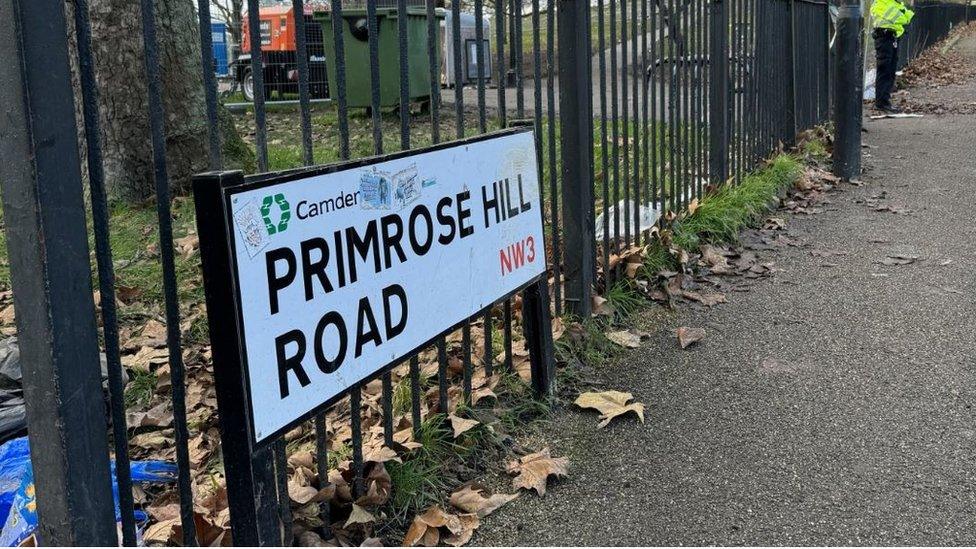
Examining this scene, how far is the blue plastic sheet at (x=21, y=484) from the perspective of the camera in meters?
2.78

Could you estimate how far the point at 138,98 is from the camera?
22.1 ft

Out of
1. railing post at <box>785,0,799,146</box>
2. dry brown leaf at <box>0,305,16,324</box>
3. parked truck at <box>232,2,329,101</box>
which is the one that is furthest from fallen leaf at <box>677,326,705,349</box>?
parked truck at <box>232,2,329,101</box>

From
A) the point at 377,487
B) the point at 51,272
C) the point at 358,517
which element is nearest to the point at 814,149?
→ the point at 377,487

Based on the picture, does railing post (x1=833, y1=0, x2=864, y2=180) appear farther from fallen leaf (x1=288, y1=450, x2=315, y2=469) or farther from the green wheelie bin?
fallen leaf (x1=288, y1=450, x2=315, y2=469)

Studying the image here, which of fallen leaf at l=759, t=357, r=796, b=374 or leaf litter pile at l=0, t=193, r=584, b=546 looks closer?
leaf litter pile at l=0, t=193, r=584, b=546

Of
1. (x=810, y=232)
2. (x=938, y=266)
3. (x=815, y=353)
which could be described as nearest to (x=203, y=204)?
(x=815, y=353)

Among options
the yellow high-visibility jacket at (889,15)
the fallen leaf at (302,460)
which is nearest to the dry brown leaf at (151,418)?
the fallen leaf at (302,460)

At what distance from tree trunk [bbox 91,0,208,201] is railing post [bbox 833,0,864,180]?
5.52 m

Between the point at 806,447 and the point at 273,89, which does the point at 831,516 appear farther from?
the point at 273,89

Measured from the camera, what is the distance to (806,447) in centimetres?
361

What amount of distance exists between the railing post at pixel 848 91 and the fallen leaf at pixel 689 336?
15.6 ft

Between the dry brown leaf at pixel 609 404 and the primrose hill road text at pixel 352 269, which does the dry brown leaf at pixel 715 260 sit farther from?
the primrose hill road text at pixel 352 269

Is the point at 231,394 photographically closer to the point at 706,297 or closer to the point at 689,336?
the point at 689,336

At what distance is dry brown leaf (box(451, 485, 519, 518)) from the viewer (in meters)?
3.18
